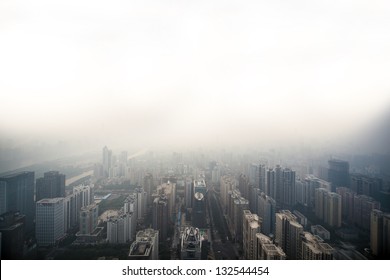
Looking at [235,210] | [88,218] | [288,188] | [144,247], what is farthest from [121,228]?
[288,188]

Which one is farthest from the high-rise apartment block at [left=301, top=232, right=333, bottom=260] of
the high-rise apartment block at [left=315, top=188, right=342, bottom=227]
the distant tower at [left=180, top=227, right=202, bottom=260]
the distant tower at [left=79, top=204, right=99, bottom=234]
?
the distant tower at [left=79, top=204, right=99, bottom=234]

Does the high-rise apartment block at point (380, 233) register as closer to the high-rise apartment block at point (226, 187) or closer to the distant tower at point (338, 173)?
the distant tower at point (338, 173)

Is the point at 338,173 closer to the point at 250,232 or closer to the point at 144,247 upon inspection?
the point at 250,232

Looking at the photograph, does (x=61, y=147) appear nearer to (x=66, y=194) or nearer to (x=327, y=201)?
(x=66, y=194)

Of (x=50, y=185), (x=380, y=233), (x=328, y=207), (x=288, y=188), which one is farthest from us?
(x=288, y=188)

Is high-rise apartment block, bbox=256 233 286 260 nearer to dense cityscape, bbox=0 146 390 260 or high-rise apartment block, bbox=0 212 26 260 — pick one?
dense cityscape, bbox=0 146 390 260

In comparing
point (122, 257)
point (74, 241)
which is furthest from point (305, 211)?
point (74, 241)
